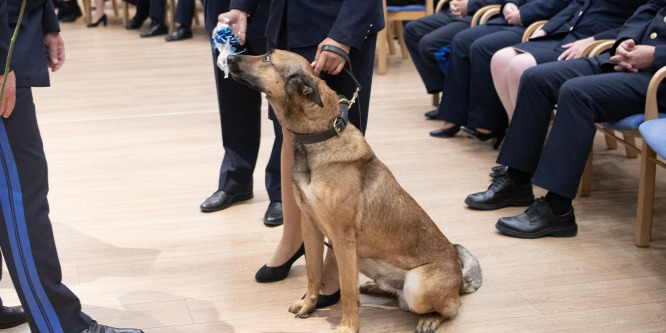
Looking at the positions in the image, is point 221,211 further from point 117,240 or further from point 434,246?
point 434,246

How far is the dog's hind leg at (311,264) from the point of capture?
243 centimetres

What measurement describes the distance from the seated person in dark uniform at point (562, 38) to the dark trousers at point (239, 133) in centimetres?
125

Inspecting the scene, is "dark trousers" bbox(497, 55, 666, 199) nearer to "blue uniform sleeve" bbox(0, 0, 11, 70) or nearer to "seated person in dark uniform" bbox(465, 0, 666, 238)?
"seated person in dark uniform" bbox(465, 0, 666, 238)

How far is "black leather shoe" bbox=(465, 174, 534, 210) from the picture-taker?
339 centimetres

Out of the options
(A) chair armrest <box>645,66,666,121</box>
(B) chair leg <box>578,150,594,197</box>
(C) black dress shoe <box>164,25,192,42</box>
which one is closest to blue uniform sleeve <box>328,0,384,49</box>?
(A) chair armrest <box>645,66,666,121</box>

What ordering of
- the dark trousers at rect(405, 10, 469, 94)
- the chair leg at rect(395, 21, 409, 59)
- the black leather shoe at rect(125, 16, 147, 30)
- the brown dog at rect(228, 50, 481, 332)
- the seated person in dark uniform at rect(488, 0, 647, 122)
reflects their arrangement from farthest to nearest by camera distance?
1. the black leather shoe at rect(125, 16, 147, 30)
2. the chair leg at rect(395, 21, 409, 59)
3. the dark trousers at rect(405, 10, 469, 94)
4. the seated person in dark uniform at rect(488, 0, 647, 122)
5. the brown dog at rect(228, 50, 481, 332)

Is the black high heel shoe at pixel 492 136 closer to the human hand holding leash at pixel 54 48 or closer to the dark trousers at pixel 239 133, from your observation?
the dark trousers at pixel 239 133

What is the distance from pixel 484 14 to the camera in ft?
15.1

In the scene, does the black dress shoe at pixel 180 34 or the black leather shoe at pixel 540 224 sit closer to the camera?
the black leather shoe at pixel 540 224

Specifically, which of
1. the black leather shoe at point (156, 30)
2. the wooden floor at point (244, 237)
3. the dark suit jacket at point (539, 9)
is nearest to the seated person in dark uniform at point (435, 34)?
the wooden floor at point (244, 237)

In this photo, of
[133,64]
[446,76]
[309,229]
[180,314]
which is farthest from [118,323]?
[133,64]

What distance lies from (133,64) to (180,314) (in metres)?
4.51

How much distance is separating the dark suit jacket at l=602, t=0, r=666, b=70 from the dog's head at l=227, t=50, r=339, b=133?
4.89ft

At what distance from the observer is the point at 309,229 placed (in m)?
2.42
